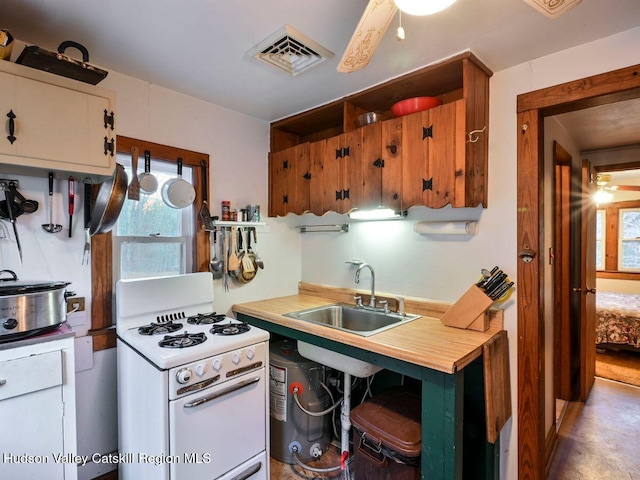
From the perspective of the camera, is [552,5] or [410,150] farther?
[410,150]

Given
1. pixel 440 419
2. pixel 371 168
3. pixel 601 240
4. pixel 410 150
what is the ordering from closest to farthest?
pixel 440 419 → pixel 410 150 → pixel 371 168 → pixel 601 240

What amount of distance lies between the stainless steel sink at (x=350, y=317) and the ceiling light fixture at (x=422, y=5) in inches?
62.4

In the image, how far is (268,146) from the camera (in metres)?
2.74

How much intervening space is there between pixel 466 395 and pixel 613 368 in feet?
10.2

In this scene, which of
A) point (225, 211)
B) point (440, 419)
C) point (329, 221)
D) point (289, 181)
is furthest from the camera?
point (329, 221)

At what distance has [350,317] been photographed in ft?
7.88

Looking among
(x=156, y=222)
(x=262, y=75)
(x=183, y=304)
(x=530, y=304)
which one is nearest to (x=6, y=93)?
(x=156, y=222)

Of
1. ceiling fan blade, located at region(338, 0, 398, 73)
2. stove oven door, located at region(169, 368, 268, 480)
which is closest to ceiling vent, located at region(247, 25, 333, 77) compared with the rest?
ceiling fan blade, located at region(338, 0, 398, 73)

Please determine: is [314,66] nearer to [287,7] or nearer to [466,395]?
[287,7]

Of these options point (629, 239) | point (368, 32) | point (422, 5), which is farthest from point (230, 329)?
point (629, 239)

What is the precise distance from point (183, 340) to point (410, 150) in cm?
156

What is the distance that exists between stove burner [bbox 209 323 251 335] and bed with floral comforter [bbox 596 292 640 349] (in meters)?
4.31

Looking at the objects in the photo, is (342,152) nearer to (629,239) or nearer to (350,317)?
(350,317)

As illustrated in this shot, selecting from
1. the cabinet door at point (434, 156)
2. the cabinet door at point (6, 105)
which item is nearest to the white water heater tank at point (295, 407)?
the cabinet door at point (434, 156)
